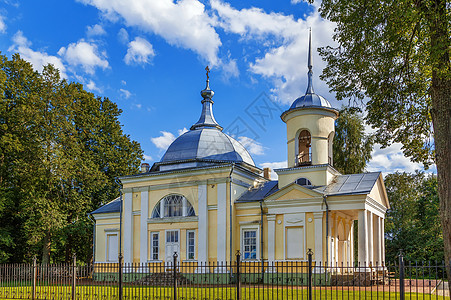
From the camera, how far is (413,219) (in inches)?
1350

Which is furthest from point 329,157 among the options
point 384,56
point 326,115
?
point 384,56

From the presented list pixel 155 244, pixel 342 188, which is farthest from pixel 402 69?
pixel 155 244

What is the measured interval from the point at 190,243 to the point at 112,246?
543 centimetres

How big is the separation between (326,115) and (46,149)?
16.9m

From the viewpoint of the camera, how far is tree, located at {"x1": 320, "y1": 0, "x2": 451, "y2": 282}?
982cm

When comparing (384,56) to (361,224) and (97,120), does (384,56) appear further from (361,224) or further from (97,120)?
(97,120)

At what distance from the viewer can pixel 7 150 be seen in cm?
2808

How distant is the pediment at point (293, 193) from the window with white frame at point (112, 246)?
32.6ft

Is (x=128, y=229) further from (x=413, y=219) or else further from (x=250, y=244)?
(x=413, y=219)

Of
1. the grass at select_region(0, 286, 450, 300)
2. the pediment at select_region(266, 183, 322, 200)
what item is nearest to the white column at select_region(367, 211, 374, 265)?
the pediment at select_region(266, 183, 322, 200)

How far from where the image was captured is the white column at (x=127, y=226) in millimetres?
24328

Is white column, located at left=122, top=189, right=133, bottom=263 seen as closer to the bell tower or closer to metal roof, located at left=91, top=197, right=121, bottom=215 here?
metal roof, located at left=91, top=197, right=121, bottom=215

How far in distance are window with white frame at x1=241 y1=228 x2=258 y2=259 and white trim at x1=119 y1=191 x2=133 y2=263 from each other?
20.3 ft

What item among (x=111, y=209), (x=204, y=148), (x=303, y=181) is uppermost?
(x=204, y=148)
